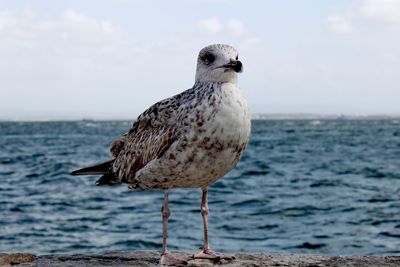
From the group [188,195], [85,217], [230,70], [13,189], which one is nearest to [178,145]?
[230,70]

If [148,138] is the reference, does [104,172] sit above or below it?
below

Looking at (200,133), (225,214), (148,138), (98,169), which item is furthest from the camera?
(225,214)

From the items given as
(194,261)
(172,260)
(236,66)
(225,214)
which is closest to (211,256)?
(194,261)

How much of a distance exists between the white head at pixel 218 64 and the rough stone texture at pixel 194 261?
4.80 feet

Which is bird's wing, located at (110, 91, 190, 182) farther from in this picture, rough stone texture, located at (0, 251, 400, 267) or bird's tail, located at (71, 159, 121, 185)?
rough stone texture, located at (0, 251, 400, 267)

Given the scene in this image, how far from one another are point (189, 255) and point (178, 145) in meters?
1.01

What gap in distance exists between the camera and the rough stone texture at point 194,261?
5223 millimetres

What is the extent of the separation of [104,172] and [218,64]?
1.86 metres

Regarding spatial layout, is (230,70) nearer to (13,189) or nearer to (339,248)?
(339,248)

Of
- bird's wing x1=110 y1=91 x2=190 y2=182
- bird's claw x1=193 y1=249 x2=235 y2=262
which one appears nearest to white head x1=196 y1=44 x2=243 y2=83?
bird's wing x1=110 y1=91 x2=190 y2=182

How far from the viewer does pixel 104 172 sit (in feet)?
20.9

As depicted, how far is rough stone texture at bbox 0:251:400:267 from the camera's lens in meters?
5.22

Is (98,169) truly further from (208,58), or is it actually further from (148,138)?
(208,58)

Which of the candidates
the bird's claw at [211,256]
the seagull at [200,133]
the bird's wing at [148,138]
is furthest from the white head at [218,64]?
the bird's claw at [211,256]
